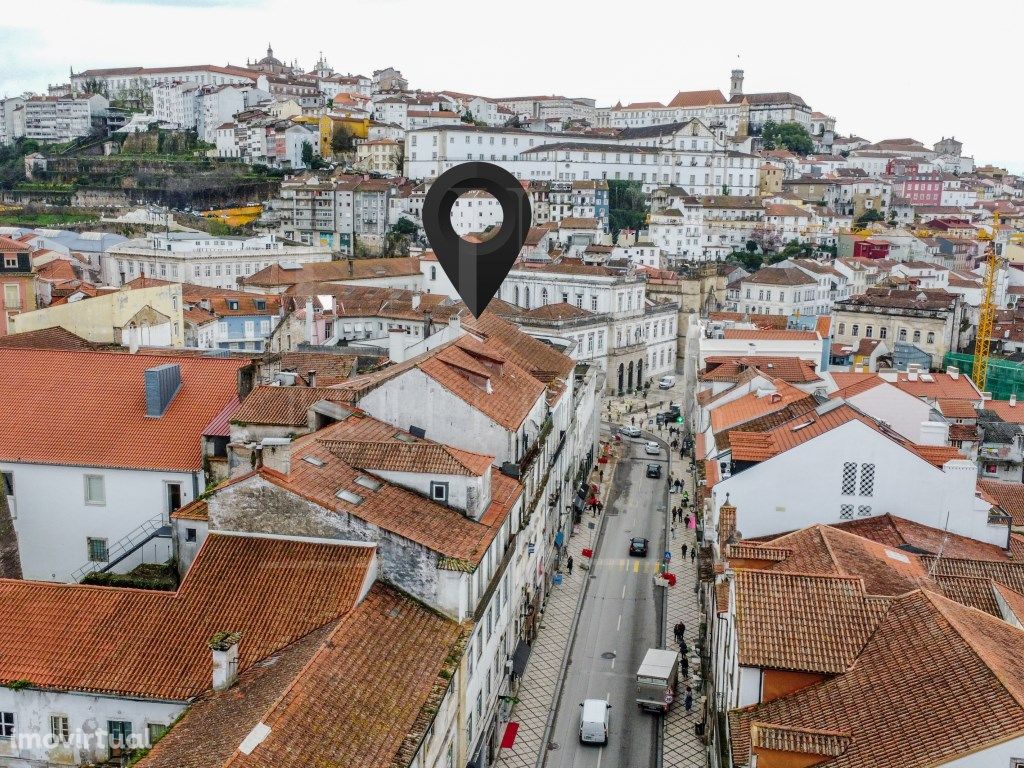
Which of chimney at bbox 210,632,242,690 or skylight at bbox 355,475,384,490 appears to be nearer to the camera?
chimney at bbox 210,632,242,690

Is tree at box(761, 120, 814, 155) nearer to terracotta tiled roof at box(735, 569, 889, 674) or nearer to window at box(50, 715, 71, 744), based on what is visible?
terracotta tiled roof at box(735, 569, 889, 674)

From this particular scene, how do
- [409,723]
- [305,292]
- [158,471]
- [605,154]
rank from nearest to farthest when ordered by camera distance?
[409,723], [158,471], [305,292], [605,154]

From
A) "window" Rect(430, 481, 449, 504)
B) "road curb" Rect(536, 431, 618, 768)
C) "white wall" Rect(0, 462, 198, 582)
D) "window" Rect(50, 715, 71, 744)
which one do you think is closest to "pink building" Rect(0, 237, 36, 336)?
"white wall" Rect(0, 462, 198, 582)

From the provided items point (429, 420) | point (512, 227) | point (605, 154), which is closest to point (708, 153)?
point (605, 154)

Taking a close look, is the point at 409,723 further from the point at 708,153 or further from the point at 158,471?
the point at 708,153

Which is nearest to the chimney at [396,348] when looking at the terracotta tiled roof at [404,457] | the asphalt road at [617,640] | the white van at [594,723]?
the asphalt road at [617,640]

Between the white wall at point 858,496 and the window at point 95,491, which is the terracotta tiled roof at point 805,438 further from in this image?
the window at point 95,491
